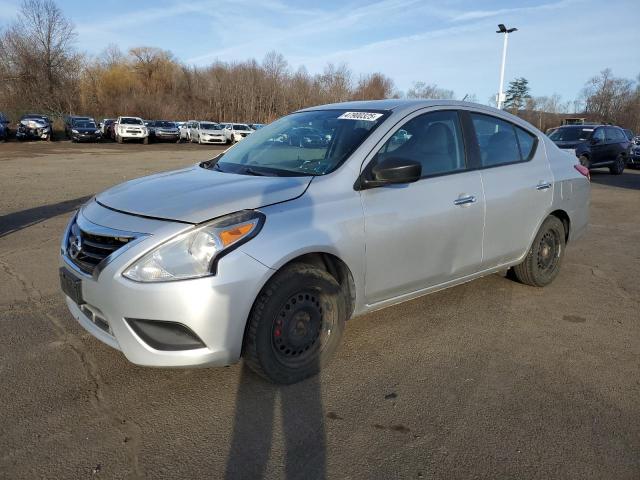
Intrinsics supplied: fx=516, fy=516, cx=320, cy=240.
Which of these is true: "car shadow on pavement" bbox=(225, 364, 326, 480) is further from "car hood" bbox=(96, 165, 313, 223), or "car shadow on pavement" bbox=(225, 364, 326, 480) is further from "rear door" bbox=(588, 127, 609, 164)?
"rear door" bbox=(588, 127, 609, 164)

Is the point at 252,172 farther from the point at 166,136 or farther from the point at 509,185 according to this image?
the point at 166,136

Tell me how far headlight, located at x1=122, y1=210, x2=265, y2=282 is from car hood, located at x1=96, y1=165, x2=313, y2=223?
96mm

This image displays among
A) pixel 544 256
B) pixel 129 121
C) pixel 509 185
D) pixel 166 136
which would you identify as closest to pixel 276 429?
pixel 509 185

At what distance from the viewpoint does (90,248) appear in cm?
299

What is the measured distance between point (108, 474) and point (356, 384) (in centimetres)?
146

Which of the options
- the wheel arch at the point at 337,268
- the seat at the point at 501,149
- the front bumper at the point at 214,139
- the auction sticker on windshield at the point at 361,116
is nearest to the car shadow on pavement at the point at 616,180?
the seat at the point at 501,149

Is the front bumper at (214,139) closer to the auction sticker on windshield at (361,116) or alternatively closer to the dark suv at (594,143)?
the dark suv at (594,143)

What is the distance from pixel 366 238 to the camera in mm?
3301

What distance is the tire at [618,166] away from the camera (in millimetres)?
17356

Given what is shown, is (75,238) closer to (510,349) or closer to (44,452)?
(44,452)

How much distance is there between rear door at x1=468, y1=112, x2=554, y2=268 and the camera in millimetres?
4176

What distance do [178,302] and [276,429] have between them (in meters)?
0.84

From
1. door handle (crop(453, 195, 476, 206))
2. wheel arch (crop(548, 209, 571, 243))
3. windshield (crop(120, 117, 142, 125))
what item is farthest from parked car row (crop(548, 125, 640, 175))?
windshield (crop(120, 117, 142, 125))

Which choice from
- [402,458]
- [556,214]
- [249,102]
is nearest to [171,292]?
[402,458]
